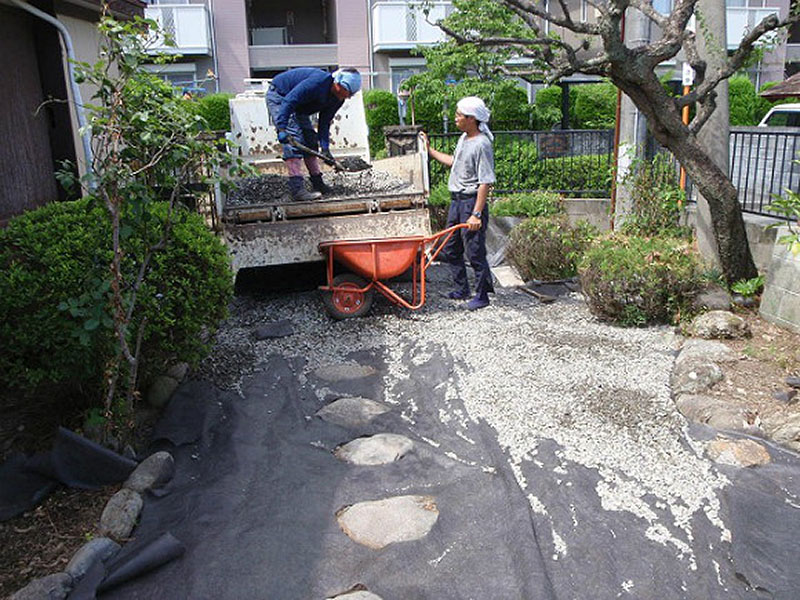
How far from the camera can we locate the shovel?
6.36 meters

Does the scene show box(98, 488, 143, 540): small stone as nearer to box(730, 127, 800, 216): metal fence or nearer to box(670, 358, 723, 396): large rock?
box(670, 358, 723, 396): large rock

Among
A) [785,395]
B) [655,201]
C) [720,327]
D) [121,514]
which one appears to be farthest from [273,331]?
[655,201]

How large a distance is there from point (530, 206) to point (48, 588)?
7.35 m

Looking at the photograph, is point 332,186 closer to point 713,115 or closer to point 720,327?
point 713,115

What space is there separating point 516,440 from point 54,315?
2513mm

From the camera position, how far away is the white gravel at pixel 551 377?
10.8 ft

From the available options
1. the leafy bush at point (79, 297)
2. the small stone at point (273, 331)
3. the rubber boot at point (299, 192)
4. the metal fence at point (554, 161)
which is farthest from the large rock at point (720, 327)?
the metal fence at point (554, 161)

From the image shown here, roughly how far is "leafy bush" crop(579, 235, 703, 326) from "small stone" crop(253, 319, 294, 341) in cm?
261

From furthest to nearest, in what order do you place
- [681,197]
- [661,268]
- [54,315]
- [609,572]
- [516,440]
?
[681,197] < [661,268] < [516,440] < [54,315] < [609,572]

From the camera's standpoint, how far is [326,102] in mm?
6656

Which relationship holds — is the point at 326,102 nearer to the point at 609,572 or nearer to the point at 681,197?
the point at 681,197

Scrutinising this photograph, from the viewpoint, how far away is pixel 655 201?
7.34 m

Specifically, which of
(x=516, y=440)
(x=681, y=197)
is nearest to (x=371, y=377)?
(x=516, y=440)

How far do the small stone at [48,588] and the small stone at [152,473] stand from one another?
2.13 ft
